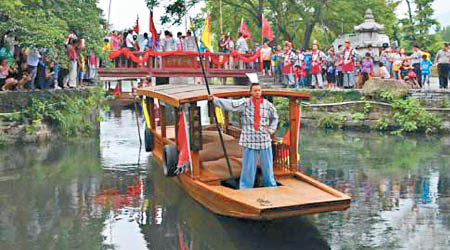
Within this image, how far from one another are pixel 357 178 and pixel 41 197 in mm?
6113

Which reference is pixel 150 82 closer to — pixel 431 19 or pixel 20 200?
pixel 20 200

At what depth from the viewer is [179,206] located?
898 centimetres

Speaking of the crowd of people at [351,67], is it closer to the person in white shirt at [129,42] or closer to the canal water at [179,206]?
the canal water at [179,206]

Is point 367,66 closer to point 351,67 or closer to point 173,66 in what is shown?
point 351,67

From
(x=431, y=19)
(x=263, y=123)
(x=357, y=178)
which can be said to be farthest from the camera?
(x=431, y=19)

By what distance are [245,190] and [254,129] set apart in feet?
2.82

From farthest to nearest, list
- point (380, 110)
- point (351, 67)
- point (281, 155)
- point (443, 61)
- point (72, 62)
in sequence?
point (351, 67), point (380, 110), point (72, 62), point (443, 61), point (281, 155)

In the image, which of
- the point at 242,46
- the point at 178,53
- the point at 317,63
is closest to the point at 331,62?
the point at 317,63

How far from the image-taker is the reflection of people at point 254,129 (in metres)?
7.60

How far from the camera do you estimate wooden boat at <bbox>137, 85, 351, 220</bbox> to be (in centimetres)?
667

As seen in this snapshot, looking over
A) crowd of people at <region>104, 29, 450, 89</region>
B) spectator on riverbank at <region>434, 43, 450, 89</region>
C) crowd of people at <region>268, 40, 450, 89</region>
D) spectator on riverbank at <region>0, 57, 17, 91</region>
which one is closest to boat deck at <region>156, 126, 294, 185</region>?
spectator on riverbank at <region>0, 57, 17, 91</region>

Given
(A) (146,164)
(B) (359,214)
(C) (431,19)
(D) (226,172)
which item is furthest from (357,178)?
(C) (431,19)

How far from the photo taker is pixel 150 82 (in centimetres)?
2605

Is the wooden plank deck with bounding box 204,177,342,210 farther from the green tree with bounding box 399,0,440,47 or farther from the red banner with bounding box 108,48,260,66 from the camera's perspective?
the green tree with bounding box 399,0,440,47
